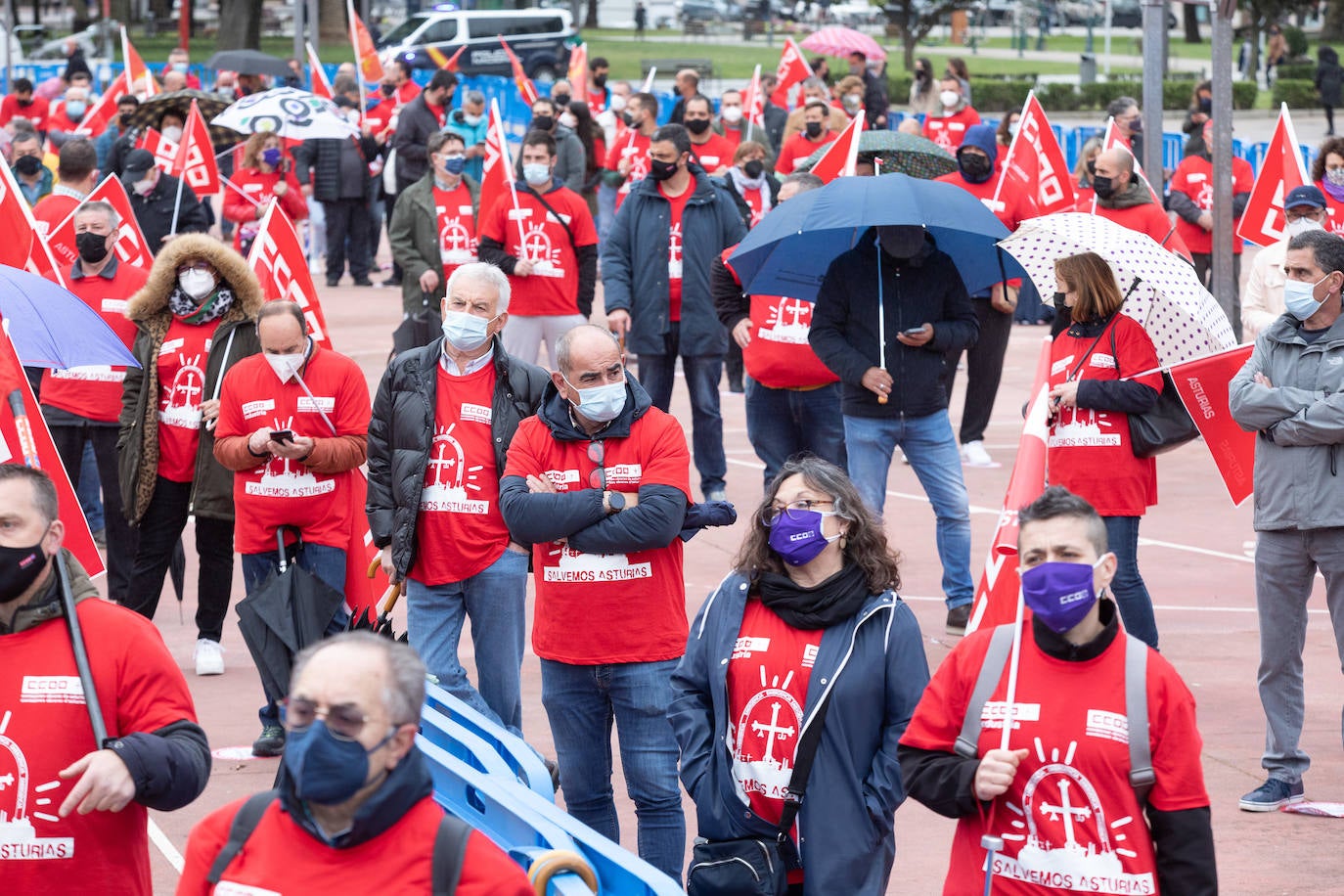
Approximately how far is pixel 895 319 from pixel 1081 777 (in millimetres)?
5379

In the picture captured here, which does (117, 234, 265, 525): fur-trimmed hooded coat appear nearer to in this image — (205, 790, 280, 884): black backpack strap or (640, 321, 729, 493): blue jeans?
(640, 321, 729, 493): blue jeans

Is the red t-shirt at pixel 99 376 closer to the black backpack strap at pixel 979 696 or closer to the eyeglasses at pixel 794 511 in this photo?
the eyeglasses at pixel 794 511

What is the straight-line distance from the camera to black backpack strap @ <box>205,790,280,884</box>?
374 centimetres

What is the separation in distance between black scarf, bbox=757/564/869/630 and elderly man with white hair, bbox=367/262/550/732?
2210mm

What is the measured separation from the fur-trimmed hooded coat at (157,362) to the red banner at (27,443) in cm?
169

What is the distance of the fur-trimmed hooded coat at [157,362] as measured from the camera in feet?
28.6

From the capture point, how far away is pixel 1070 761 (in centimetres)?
449

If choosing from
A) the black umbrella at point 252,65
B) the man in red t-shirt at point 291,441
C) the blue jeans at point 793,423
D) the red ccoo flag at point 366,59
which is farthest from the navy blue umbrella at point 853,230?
the black umbrella at point 252,65

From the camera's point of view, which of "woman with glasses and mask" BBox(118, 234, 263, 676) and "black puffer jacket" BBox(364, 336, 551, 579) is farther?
"woman with glasses and mask" BBox(118, 234, 263, 676)

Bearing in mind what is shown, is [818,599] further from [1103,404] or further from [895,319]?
[895,319]

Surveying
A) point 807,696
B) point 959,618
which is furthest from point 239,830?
point 959,618

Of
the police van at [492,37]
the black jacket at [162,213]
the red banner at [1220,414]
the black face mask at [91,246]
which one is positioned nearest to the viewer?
the red banner at [1220,414]

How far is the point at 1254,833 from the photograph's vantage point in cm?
729

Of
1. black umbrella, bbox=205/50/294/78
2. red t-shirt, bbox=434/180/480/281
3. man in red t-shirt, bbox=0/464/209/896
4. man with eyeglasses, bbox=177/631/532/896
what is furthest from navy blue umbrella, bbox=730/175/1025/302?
black umbrella, bbox=205/50/294/78
